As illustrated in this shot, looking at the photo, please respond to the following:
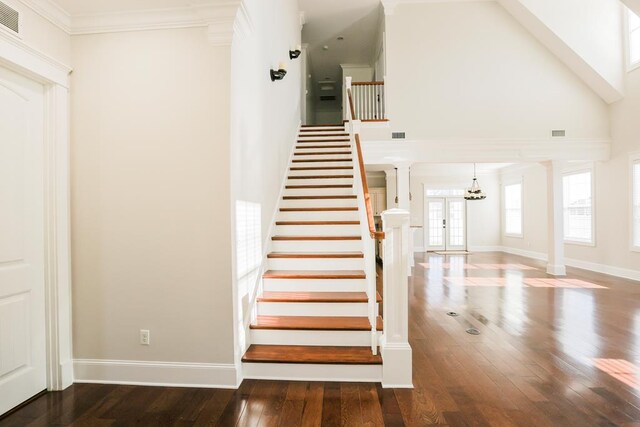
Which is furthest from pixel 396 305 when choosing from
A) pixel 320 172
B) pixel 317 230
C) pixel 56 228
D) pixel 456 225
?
pixel 456 225

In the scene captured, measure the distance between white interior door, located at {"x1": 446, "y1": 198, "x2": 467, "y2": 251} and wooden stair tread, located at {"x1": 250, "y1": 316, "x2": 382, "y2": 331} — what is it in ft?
31.8

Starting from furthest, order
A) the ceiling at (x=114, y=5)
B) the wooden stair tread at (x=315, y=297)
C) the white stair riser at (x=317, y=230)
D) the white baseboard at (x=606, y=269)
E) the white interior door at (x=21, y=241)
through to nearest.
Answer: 1. the white baseboard at (x=606, y=269)
2. the white stair riser at (x=317, y=230)
3. the wooden stair tread at (x=315, y=297)
4. the ceiling at (x=114, y=5)
5. the white interior door at (x=21, y=241)

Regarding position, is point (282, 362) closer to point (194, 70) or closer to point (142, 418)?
point (142, 418)

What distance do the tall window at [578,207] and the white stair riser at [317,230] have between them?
6391mm

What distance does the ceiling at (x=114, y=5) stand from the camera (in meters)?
2.32

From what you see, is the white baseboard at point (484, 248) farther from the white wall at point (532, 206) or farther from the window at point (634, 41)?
the window at point (634, 41)

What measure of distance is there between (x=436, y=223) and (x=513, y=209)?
245 cm

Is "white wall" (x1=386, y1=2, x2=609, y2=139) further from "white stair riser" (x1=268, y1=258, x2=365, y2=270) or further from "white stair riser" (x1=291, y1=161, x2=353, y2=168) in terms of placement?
"white stair riser" (x1=268, y1=258, x2=365, y2=270)

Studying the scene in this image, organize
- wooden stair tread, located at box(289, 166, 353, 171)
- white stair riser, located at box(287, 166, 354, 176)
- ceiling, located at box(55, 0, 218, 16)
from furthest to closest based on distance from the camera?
wooden stair tread, located at box(289, 166, 353, 171), white stair riser, located at box(287, 166, 354, 176), ceiling, located at box(55, 0, 218, 16)

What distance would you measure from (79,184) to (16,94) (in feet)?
2.25

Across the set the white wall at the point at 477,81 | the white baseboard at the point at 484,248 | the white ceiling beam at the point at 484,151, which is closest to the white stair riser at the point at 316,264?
the white ceiling beam at the point at 484,151

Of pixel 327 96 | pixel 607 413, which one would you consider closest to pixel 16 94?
pixel 607 413

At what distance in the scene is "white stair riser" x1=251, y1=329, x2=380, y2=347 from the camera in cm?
270

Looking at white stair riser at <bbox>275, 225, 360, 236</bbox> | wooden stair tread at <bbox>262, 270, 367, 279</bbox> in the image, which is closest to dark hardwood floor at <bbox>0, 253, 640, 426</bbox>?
wooden stair tread at <bbox>262, 270, 367, 279</bbox>
